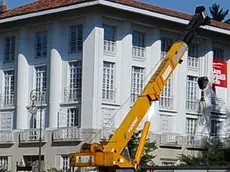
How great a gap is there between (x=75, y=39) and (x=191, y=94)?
1010cm

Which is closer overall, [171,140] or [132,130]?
[132,130]

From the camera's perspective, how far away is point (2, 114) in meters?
53.6

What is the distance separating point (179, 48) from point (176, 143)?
23412 millimetres

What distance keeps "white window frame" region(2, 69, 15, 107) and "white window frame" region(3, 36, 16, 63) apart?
2.89 feet

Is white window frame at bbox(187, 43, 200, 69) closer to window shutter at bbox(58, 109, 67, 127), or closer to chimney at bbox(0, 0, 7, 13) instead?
window shutter at bbox(58, 109, 67, 127)

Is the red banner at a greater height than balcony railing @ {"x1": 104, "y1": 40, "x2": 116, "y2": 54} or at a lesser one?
lesser

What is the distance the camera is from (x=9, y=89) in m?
53.2

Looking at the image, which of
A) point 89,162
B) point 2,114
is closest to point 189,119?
point 2,114

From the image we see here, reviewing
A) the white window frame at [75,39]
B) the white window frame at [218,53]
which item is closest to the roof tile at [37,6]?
the white window frame at [75,39]

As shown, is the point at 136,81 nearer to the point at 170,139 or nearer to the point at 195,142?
the point at 170,139

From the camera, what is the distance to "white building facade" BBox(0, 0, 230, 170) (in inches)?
1868

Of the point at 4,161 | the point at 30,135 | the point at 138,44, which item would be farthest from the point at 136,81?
the point at 4,161

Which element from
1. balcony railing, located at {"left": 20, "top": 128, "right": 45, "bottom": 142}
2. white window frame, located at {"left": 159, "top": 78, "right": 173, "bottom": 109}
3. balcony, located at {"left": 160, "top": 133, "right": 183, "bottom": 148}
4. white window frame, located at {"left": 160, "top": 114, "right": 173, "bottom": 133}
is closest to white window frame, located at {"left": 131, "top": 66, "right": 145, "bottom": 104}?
white window frame, located at {"left": 159, "top": 78, "right": 173, "bottom": 109}

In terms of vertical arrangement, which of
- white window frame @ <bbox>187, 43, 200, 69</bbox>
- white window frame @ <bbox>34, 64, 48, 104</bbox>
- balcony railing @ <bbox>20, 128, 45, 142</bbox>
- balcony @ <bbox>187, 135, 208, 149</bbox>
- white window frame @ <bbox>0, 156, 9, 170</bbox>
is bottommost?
white window frame @ <bbox>0, 156, 9, 170</bbox>
